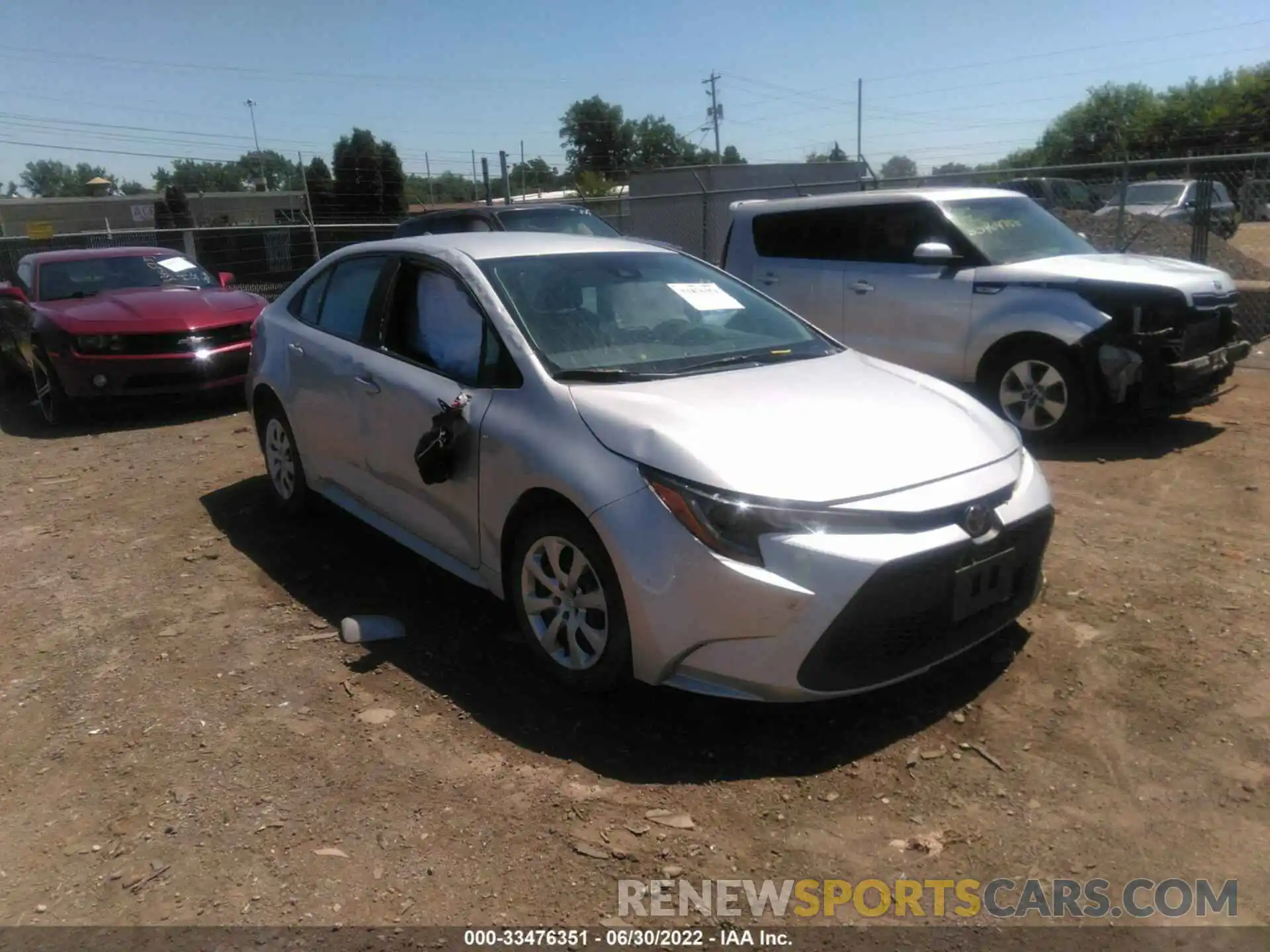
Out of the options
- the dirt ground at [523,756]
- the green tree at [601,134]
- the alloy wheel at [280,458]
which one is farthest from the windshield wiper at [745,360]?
the green tree at [601,134]

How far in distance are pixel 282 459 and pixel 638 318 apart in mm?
2534

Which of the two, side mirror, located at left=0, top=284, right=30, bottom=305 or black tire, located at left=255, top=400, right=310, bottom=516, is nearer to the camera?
black tire, located at left=255, top=400, right=310, bottom=516

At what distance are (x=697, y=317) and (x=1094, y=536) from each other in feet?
8.00

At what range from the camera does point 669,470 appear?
3080mm

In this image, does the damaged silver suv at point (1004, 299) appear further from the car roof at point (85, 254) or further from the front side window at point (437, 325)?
the car roof at point (85, 254)

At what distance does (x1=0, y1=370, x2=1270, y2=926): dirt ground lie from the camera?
2688 millimetres

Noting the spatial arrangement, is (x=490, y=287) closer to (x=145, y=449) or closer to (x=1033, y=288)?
(x=1033, y=288)

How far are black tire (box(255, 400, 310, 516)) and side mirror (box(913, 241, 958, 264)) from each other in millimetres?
4546

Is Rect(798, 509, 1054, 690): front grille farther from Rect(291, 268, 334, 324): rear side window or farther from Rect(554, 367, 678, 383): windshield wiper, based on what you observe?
Rect(291, 268, 334, 324): rear side window

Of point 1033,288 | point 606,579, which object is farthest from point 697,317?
point 1033,288

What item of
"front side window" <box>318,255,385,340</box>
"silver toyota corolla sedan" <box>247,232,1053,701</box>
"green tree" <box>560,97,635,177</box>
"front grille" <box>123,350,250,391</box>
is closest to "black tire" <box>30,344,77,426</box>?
"front grille" <box>123,350,250,391</box>

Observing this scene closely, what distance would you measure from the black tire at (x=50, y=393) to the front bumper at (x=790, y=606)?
7.34m

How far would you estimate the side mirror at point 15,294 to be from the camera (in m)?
9.39

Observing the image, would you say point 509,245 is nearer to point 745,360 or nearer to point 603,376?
point 603,376
